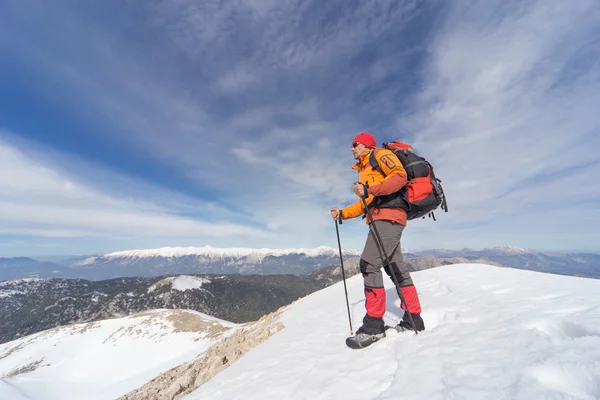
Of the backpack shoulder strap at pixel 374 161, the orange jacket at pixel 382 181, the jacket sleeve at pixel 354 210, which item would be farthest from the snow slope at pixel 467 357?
the backpack shoulder strap at pixel 374 161

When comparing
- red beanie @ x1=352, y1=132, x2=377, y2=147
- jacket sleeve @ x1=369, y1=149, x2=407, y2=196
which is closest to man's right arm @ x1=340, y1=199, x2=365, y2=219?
jacket sleeve @ x1=369, y1=149, x2=407, y2=196

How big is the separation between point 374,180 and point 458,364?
354 cm

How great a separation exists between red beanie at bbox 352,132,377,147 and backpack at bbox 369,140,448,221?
554 mm

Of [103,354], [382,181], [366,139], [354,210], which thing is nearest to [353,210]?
[354,210]

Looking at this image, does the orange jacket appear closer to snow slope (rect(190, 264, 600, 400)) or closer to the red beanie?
the red beanie

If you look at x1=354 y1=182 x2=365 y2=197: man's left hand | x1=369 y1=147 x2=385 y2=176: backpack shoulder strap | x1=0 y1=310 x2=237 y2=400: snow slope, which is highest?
x1=369 y1=147 x2=385 y2=176: backpack shoulder strap

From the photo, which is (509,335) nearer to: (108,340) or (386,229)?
(386,229)

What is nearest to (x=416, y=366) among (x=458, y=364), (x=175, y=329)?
(x=458, y=364)

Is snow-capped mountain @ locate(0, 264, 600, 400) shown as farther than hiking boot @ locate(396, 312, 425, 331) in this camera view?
No

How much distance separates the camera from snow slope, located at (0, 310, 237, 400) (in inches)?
1745

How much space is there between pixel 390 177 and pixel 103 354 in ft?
274

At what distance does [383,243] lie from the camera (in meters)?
5.89

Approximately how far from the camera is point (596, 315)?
162 inches

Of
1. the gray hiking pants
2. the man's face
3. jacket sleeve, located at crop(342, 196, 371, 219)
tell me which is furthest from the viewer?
the man's face
